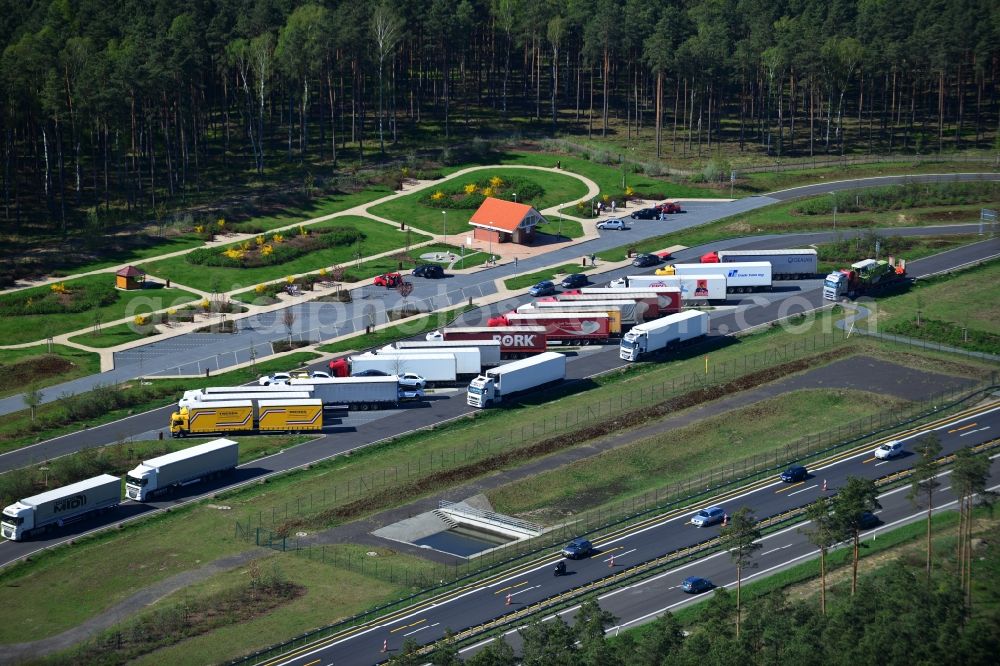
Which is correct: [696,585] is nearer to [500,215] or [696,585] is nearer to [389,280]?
[389,280]

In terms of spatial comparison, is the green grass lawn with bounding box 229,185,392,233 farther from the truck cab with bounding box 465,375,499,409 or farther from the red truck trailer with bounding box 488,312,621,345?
the truck cab with bounding box 465,375,499,409

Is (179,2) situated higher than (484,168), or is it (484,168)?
(179,2)

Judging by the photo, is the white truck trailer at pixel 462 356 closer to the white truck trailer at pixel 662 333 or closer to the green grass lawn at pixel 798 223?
the white truck trailer at pixel 662 333

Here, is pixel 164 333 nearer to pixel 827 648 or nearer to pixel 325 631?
pixel 325 631

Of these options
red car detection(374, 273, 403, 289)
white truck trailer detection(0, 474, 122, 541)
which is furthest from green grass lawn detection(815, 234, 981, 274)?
white truck trailer detection(0, 474, 122, 541)

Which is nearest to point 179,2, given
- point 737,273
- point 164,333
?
point 164,333

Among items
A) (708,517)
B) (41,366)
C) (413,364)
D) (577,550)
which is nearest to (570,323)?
(413,364)
